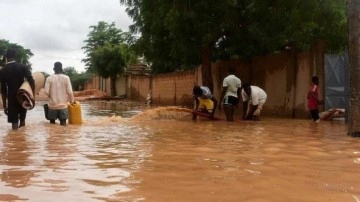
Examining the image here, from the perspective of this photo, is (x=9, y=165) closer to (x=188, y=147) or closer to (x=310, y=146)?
(x=188, y=147)

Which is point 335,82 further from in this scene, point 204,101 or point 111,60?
point 111,60

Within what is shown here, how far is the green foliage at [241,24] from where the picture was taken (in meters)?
13.9

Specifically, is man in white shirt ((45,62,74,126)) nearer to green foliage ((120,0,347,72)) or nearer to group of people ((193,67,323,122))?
group of people ((193,67,323,122))

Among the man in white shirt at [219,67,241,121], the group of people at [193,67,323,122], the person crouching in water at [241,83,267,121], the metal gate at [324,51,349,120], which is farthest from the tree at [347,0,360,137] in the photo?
the metal gate at [324,51,349,120]

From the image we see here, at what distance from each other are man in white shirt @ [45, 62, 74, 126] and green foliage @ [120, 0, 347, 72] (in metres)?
4.68

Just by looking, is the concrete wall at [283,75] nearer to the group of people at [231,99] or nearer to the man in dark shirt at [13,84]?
the group of people at [231,99]

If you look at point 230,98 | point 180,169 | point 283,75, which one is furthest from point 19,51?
point 180,169

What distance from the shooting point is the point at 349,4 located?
7871mm

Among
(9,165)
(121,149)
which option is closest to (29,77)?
(121,149)

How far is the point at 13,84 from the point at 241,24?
902 centimetres

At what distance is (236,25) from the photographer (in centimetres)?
1527

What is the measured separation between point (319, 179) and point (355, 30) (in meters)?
4.60

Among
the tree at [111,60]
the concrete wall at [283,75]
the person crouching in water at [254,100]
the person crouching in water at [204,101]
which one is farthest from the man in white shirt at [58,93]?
the tree at [111,60]

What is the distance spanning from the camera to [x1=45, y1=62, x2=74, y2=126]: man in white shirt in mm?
10055
